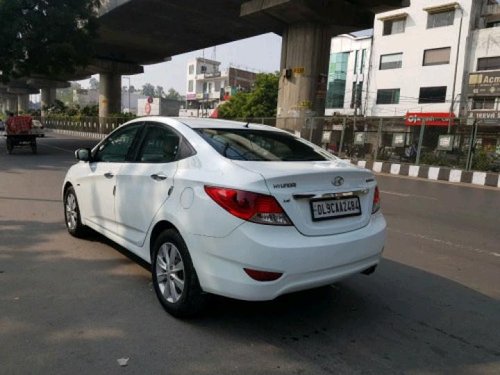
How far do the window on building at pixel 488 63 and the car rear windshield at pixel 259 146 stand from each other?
3639cm

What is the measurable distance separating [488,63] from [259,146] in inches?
1468

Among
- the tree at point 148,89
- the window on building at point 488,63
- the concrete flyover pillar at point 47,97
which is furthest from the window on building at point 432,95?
the tree at point 148,89

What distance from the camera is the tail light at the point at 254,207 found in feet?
9.98

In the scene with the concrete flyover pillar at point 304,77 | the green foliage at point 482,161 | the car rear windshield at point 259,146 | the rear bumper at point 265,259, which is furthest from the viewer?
the concrete flyover pillar at point 304,77

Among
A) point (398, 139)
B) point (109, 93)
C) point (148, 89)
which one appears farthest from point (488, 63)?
point (148, 89)

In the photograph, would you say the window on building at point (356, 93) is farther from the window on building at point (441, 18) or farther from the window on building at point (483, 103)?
the window on building at point (483, 103)

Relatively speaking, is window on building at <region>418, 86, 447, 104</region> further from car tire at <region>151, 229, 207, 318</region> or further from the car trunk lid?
car tire at <region>151, 229, 207, 318</region>

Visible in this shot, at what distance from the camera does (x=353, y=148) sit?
766 inches

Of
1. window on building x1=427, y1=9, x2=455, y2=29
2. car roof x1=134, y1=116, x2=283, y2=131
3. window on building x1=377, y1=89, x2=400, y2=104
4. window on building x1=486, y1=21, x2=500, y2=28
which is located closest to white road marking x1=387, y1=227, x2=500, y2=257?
car roof x1=134, y1=116, x2=283, y2=131

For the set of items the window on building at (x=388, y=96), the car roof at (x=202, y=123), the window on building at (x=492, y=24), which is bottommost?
the car roof at (x=202, y=123)

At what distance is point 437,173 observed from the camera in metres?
16.0

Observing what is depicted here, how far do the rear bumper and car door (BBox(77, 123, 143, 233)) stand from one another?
160 cm

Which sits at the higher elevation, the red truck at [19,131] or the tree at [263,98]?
the tree at [263,98]

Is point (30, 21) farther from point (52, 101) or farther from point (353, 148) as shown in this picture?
point (52, 101)
